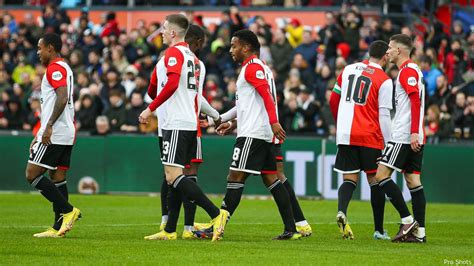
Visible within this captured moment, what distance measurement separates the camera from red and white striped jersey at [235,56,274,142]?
43.8 feet

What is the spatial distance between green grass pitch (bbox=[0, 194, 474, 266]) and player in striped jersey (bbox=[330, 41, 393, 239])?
2.99ft

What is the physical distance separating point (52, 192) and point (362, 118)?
3.92 meters

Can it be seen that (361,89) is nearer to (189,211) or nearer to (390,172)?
(390,172)

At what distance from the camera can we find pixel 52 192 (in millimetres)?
13773

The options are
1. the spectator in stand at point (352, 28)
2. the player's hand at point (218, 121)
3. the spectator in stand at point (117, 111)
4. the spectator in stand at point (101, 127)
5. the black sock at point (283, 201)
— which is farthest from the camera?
the spectator in stand at point (352, 28)

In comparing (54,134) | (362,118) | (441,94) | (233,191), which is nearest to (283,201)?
(233,191)

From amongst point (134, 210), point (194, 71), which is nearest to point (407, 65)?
point (194, 71)

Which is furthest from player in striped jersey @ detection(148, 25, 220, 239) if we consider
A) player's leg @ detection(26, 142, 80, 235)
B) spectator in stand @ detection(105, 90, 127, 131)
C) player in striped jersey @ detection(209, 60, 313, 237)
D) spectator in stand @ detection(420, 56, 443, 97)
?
spectator in stand @ detection(105, 90, 127, 131)

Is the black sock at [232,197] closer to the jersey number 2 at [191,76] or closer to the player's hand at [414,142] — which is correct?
the jersey number 2 at [191,76]

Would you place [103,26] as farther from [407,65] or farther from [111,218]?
[407,65]

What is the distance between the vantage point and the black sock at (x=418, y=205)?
541 inches

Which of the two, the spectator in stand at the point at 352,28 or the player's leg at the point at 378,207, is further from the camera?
the spectator in stand at the point at 352,28

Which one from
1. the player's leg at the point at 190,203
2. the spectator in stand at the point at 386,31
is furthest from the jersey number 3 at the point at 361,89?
the spectator in stand at the point at 386,31

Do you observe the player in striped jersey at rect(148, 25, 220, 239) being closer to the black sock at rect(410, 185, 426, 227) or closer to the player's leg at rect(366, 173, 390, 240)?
the player's leg at rect(366, 173, 390, 240)
